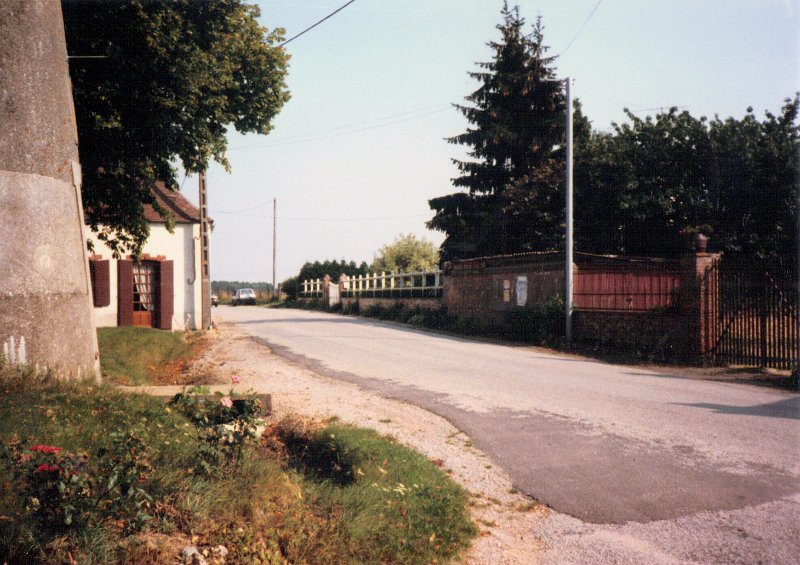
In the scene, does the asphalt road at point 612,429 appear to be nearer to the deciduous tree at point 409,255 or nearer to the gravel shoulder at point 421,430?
the gravel shoulder at point 421,430

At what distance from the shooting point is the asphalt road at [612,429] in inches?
200

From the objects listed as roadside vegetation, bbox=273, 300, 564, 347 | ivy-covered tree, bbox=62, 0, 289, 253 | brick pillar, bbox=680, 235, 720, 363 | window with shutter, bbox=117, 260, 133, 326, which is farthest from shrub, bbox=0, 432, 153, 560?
window with shutter, bbox=117, 260, 133, 326

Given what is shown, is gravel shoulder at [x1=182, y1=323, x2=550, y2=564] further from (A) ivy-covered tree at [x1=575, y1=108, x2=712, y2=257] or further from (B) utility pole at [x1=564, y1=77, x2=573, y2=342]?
(A) ivy-covered tree at [x1=575, y1=108, x2=712, y2=257]

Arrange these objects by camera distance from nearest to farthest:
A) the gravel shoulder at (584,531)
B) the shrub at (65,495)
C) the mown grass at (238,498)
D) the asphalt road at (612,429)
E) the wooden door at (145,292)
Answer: the shrub at (65,495) < the mown grass at (238,498) < the gravel shoulder at (584,531) < the asphalt road at (612,429) < the wooden door at (145,292)

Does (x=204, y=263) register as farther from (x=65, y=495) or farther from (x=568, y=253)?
(x=65, y=495)

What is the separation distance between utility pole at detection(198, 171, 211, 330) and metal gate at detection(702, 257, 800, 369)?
16.5 m

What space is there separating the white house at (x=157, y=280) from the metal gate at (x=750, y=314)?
54.8ft

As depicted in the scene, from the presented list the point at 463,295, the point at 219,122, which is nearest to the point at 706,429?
the point at 219,122

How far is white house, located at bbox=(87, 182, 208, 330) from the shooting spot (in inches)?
793

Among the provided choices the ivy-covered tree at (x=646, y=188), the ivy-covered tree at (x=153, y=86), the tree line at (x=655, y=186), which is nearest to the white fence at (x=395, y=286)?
the tree line at (x=655, y=186)

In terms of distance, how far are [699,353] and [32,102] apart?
530 inches

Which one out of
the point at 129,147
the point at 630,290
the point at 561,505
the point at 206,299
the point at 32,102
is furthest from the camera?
the point at 206,299

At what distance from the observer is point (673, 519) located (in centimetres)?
460

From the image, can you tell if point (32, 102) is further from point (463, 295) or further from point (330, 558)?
point (463, 295)
